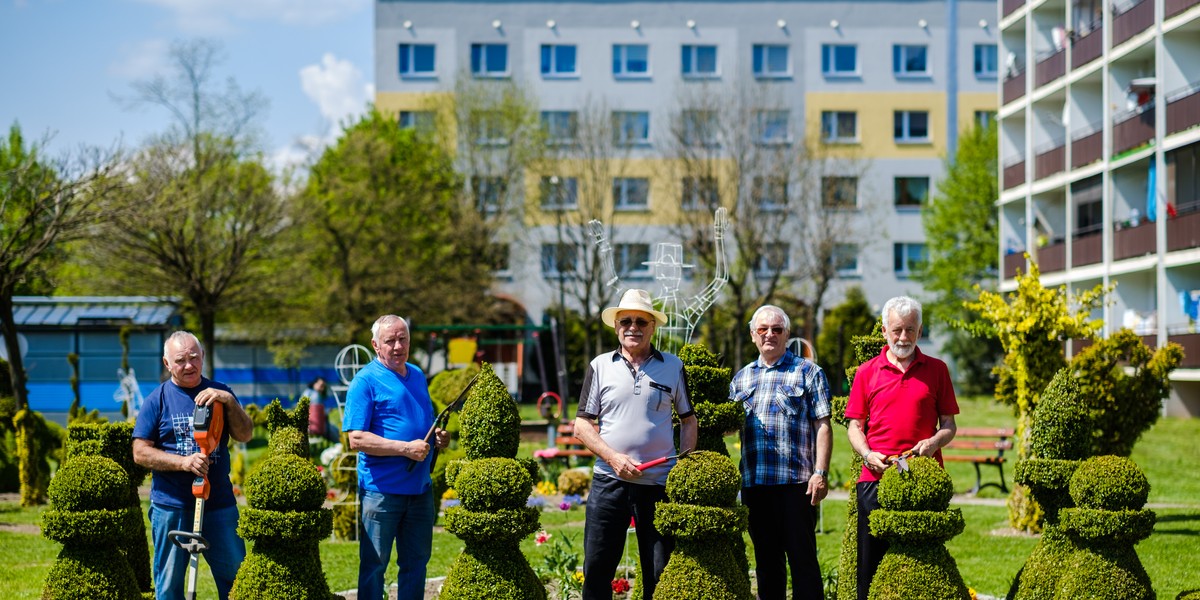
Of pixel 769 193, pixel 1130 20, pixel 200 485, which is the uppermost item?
pixel 1130 20

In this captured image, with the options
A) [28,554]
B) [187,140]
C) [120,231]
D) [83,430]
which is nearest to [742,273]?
[187,140]

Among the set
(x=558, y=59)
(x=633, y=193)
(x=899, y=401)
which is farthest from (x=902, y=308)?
(x=558, y=59)

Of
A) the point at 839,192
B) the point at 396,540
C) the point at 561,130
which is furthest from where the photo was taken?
the point at 561,130

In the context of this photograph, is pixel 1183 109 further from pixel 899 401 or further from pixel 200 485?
pixel 200 485

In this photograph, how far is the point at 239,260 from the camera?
96.1 feet

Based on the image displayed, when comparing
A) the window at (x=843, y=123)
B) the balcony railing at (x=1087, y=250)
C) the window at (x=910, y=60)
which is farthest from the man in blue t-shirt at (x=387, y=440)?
the window at (x=910, y=60)

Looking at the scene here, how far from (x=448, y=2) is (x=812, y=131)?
649 inches

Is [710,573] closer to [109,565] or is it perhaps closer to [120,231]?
[109,565]

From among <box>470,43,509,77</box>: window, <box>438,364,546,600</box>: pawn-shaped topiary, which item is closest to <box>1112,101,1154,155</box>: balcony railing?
<box>470,43,509,77</box>: window

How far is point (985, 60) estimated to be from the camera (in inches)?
1957

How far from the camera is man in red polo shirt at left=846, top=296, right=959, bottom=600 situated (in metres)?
6.66

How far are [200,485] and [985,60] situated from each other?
47.7 metres

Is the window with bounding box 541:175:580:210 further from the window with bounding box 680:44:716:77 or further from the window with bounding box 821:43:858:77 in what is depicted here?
the window with bounding box 821:43:858:77

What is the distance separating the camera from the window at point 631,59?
49.4 metres
